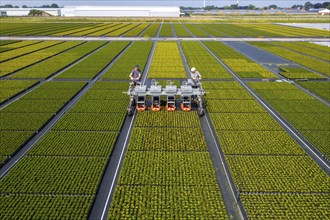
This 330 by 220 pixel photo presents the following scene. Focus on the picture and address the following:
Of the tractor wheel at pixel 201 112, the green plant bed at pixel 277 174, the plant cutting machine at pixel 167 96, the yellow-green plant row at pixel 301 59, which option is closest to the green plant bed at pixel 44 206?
the green plant bed at pixel 277 174

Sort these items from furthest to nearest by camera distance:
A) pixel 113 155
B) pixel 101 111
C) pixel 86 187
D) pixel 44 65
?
pixel 44 65 → pixel 101 111 → pixel 113 155 → pixel 86 187

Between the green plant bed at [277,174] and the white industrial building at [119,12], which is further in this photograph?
the white industrial building at [119,12]

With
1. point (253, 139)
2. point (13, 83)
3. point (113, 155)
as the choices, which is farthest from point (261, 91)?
point (13, 83)

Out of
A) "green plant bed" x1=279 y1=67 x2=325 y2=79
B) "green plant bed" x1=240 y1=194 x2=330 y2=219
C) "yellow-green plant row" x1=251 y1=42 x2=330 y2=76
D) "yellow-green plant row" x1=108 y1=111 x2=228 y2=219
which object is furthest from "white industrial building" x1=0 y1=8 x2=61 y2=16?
"green plant bed" x1=240 y1=194 x2=330 y2=219

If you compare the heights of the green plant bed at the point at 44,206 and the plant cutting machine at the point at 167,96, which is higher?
the plant cutting machine at the point at 167,96

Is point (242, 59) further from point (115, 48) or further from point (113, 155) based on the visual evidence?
point (113, 155)

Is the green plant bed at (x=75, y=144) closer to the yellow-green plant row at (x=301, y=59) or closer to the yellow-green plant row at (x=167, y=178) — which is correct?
the yellow-green plant row at (x=167, y=178)

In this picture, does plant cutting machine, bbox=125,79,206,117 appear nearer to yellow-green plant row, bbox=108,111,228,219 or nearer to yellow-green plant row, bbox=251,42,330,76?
yellow-green plant row, bbox=108,111,228,219
